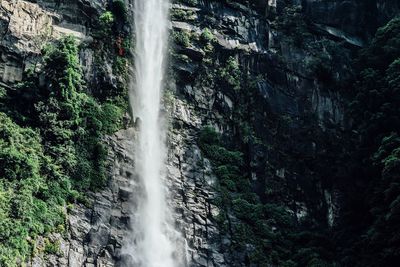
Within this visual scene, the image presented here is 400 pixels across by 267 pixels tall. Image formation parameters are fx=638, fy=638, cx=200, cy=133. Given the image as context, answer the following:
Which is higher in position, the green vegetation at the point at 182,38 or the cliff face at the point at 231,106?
the green vegetation at the point at 182,38

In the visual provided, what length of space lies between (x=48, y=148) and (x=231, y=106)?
329 inches

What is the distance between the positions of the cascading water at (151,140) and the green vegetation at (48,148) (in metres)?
1.51

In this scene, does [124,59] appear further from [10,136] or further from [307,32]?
[307,32]

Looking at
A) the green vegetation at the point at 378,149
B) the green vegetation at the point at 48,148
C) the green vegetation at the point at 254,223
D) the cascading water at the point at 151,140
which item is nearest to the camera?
the green vegetation at the point at 48,148

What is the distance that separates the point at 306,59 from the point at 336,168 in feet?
18.6

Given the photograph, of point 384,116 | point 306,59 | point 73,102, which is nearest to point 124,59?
point 73,102

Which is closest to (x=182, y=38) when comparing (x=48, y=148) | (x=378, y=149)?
(x=48, y=148)

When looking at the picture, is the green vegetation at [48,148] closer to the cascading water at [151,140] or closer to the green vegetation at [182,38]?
the cascading water at [151,140]

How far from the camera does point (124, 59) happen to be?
25734mm

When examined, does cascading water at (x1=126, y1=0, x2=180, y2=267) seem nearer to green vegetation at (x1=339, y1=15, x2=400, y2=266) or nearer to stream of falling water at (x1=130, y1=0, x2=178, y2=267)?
stream of falling water at (x1=130, y1=0, x2=178, y2=267)

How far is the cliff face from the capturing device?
21984 mm

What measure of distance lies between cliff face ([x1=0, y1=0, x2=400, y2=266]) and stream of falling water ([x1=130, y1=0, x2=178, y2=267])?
41cm

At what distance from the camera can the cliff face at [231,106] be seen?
2198 centimetres

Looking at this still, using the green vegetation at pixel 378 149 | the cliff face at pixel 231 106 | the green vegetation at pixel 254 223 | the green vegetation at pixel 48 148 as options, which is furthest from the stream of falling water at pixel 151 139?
the green vegetation at pixel 378 149
